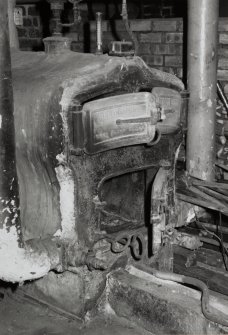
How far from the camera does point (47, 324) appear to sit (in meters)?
2.72

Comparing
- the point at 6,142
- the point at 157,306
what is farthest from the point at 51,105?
the point at 157,306

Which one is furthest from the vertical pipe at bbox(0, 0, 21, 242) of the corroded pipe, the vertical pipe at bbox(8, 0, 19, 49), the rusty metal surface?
the vertical pipe at bbox(8, 0, 19, 49)

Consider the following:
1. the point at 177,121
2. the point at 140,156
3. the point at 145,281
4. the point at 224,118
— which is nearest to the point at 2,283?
the point at 145,281

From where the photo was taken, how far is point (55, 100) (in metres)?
2.36

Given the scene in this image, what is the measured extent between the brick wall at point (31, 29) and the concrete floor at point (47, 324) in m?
3.11

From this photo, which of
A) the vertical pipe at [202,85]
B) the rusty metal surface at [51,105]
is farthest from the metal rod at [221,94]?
the rusty metal surface at [51,105]

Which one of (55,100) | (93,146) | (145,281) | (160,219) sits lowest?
(145,281)

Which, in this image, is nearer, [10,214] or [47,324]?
[10,214]

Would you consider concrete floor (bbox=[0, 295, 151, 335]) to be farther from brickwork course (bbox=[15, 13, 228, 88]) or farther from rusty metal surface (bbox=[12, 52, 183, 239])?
brickwork course (bbox=[15, 13, 228, 88])

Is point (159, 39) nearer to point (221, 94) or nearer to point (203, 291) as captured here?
point (221, 94)

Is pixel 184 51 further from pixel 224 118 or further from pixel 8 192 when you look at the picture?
pixel 8 192

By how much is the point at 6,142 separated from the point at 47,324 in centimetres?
115

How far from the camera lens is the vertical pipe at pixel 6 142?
7.22 ft

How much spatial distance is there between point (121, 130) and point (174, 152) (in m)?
0.63
